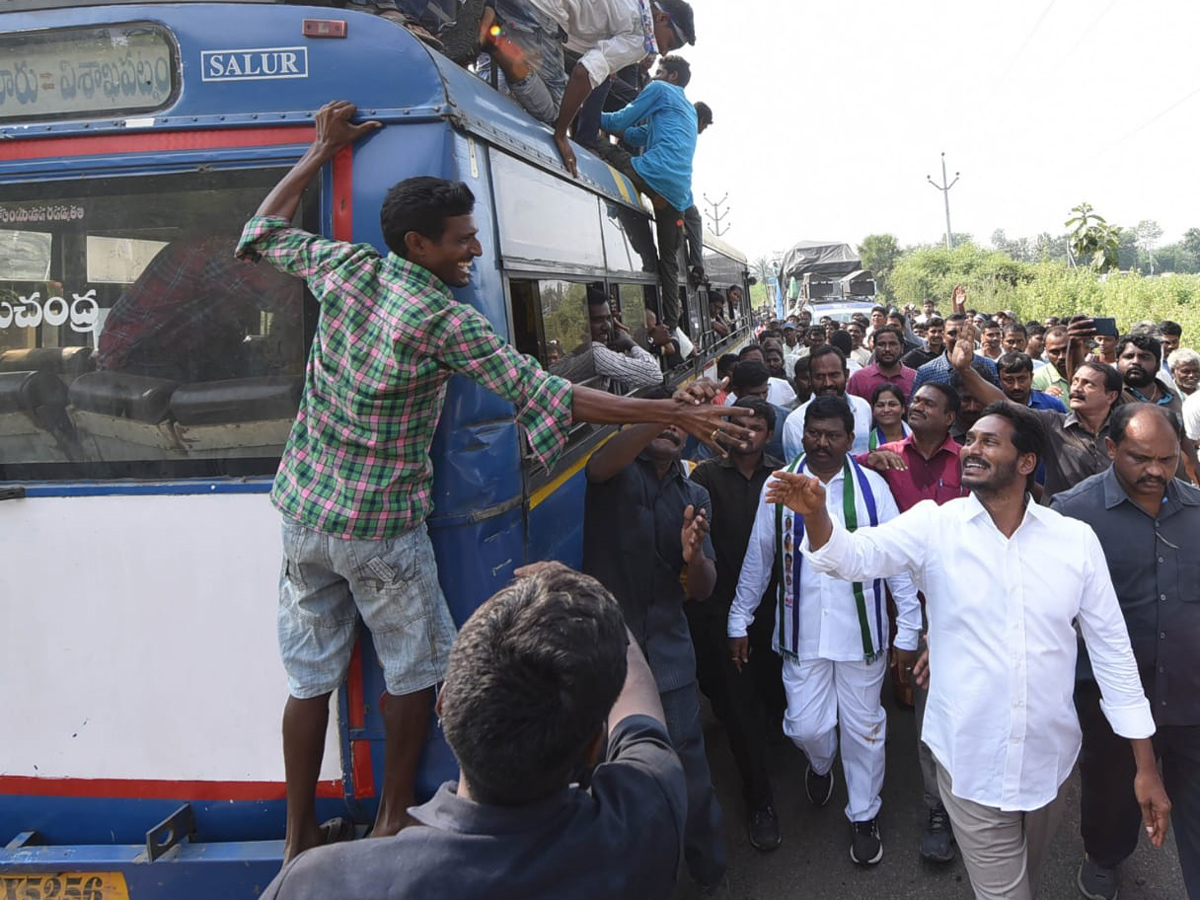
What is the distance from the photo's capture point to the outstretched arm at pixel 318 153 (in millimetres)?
2287

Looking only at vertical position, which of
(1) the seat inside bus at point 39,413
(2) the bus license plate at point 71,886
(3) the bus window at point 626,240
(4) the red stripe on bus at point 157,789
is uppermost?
(3) the bus window at point 626,240

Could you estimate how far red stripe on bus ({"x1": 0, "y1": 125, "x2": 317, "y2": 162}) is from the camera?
2.38 metres

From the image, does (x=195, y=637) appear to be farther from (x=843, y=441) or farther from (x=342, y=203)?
(x=843, y=441)

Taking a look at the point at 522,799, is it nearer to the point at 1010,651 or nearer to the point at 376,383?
the point at 376,383

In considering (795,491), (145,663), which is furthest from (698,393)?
(145,663)

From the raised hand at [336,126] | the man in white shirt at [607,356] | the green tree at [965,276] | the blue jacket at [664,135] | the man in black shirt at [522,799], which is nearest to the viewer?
the man in black shirt at [522,799]

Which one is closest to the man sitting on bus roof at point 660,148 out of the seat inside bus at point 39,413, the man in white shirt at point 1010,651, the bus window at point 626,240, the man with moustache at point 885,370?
the bus window at point 626,240

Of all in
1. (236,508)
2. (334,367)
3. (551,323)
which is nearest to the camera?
(334,367)

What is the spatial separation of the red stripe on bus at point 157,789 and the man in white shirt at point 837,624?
1.85 m

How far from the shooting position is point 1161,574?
9.06ft

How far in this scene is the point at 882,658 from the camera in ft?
11.4

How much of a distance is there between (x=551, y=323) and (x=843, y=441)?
1.29 metres

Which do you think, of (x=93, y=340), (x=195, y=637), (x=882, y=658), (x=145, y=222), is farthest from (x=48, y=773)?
(x=882, y=658)

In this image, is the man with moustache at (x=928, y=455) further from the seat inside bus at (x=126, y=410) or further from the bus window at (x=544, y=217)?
the seat inside bus at (x=126, y=410)
